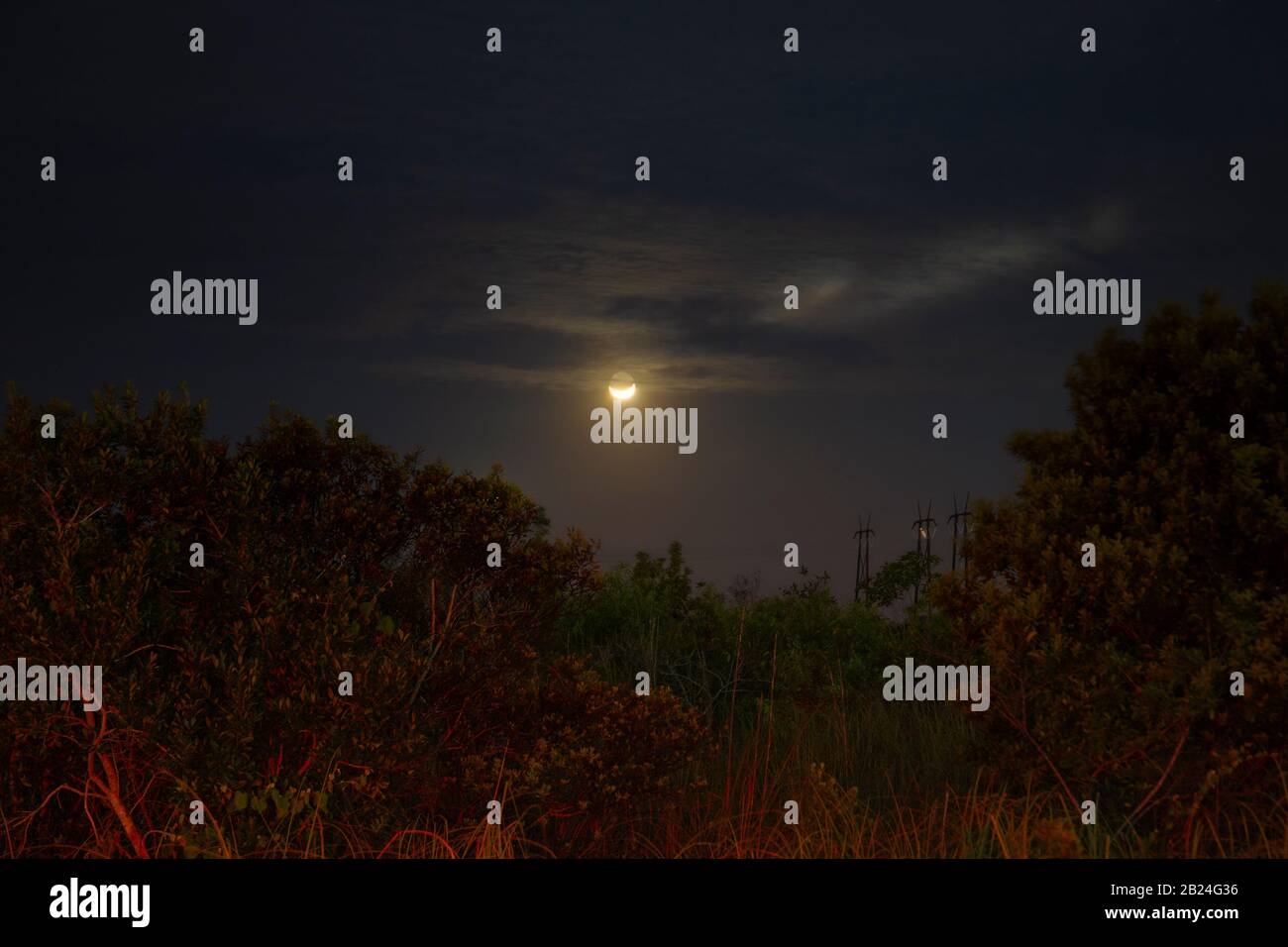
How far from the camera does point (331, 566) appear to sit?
843 cm

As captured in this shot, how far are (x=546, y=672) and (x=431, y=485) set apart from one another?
193 centimetres

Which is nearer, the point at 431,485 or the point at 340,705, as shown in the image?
the point at 340,705

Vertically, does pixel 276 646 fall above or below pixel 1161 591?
below

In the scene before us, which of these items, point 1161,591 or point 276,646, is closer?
point 276,646

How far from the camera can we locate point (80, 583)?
790 centimetres

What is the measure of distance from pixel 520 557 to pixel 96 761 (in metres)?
3.39

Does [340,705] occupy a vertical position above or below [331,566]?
below

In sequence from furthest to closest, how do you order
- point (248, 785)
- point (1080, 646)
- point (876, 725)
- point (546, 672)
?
point (876, 725)
point (546, 672)
point (1080, 646)
point (248, 785)
